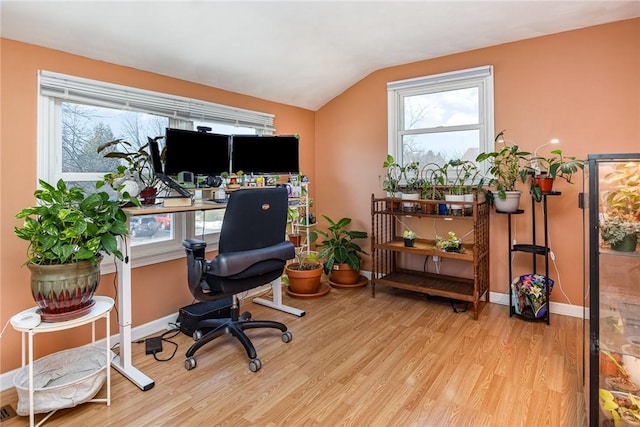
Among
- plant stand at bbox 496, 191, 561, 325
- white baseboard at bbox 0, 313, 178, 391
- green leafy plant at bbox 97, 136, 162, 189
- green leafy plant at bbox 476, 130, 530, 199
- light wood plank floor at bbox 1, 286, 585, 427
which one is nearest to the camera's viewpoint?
light wood plank floor at bbox 1, 286, 585, 427

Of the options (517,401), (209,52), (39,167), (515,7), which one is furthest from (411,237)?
(39,167)

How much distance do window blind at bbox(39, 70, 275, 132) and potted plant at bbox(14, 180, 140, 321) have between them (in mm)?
755

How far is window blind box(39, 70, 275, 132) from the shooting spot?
215cm

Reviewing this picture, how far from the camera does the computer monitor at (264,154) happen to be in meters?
2.94

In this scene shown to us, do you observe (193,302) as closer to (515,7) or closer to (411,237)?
(411,237)

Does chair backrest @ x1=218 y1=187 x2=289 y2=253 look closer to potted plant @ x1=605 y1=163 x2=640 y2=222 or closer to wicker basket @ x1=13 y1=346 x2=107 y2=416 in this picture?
wicker basket @ x1=13 y1=346 x2=107 y2=416

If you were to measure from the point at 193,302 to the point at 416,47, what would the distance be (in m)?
3.00

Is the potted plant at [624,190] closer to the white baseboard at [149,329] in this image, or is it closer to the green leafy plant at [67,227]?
the green leafy plant at [67,227]

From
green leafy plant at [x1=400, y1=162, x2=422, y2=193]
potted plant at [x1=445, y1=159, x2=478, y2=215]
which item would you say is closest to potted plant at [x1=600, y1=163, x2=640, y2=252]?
potted plant at [x1=445, y1=159, x2=478, y2=215]

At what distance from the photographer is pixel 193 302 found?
2982 millimetres

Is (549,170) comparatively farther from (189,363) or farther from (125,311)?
(125,311)

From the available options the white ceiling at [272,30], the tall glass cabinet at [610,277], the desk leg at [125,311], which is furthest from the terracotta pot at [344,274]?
the tall glass cabinet at [610,277]

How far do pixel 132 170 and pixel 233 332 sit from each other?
1.33 meters

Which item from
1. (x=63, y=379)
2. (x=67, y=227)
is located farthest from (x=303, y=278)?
(x=67, y=227)
